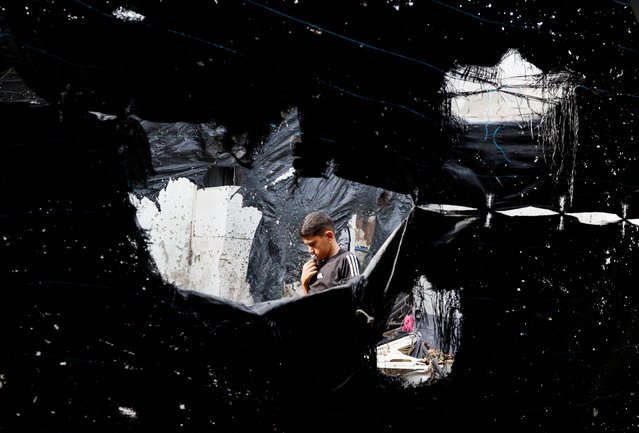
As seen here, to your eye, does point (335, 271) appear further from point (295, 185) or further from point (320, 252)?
point (295, 185)

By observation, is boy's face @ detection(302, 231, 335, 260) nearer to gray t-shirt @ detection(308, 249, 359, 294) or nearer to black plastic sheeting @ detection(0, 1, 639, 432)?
gray t-shirt @ detection(308, 249, 359, 294)

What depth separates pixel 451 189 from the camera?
6.03ft

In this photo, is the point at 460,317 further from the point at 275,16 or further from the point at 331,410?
the point at 275,16

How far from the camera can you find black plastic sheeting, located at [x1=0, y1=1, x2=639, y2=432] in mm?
1654

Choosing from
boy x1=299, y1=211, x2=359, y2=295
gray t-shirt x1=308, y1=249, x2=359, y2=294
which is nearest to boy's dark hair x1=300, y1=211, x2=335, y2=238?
boy x1=299, y1=211, x2=359, y2=295

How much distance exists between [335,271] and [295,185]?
1.58 m

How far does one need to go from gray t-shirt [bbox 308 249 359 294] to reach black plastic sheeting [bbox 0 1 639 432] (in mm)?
1545

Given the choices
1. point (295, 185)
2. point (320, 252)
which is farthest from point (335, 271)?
point (295, 185)

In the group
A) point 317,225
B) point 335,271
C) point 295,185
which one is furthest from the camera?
point 317,225

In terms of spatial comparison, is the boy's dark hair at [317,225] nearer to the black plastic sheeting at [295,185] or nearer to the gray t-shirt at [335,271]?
the gray t-shirt at [335,271]

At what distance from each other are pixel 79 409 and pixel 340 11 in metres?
1.55

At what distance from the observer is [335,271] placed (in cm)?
345

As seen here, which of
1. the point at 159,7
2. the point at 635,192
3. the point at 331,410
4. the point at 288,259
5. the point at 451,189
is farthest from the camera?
the point at 288,259

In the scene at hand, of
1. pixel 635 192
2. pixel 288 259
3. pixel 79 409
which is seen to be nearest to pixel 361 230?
pixel 288 259
